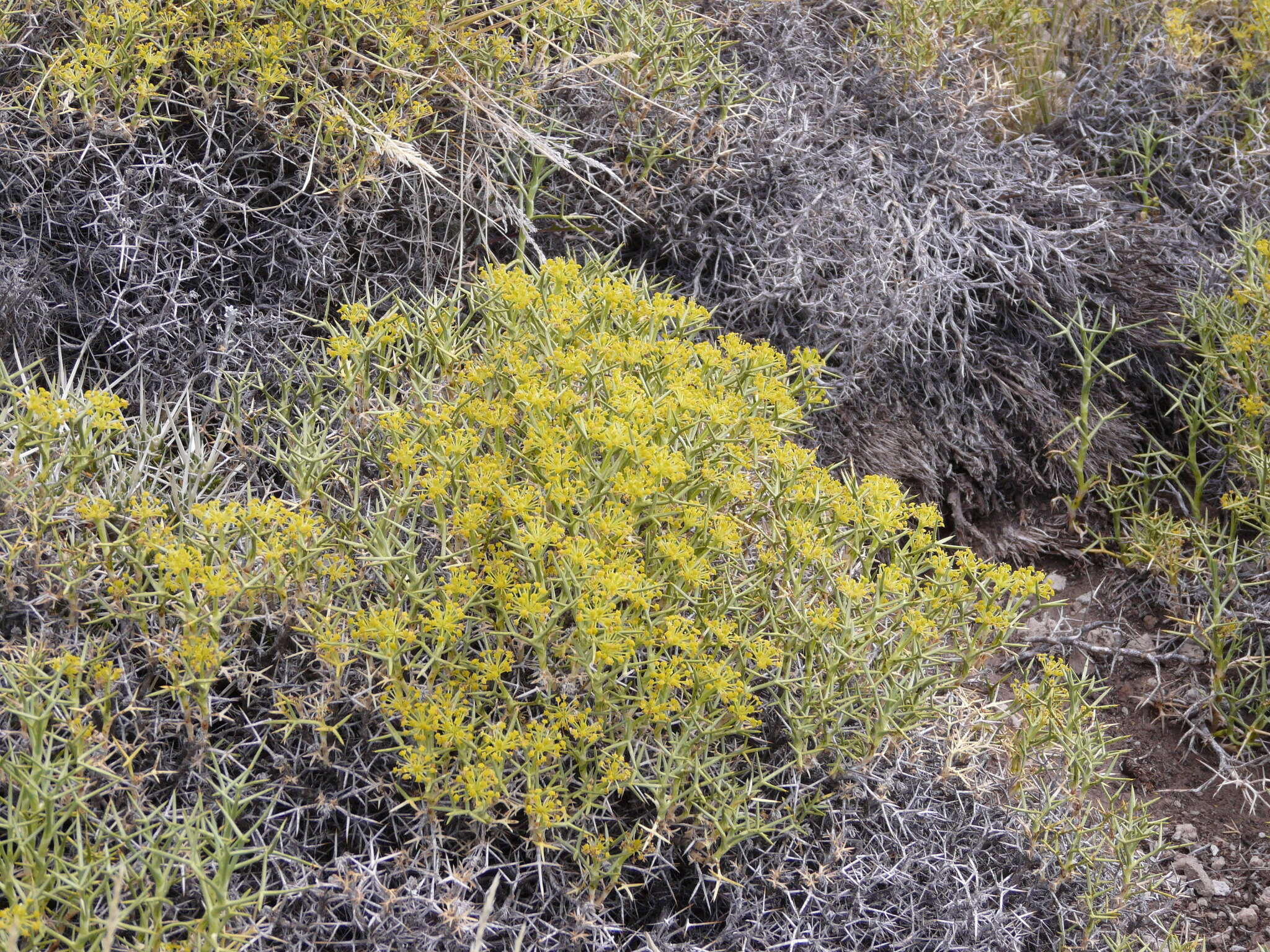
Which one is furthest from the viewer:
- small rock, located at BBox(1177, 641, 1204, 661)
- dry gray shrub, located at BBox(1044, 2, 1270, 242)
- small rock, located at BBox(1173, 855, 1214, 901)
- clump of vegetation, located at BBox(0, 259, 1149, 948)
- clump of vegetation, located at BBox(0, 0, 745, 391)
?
dry gray shrub, located at BBox(1044, 2, 1270, 242)

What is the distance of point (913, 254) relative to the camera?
3396mm

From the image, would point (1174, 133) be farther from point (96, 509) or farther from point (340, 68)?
point (96, 509)

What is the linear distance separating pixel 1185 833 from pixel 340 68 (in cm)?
278

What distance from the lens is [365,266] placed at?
9.37 feet

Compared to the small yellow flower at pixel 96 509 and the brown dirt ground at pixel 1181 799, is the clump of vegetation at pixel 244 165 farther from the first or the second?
the brown dirt ground at pixel 1181 799

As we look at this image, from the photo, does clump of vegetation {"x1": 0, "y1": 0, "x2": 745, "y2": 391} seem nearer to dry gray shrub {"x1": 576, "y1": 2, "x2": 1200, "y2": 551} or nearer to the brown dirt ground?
dry gray shrub {"x1": 576, "y1": 2, "x2": 1200, "y2": 551}

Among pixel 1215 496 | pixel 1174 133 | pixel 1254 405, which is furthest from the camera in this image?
pixel 1174 133

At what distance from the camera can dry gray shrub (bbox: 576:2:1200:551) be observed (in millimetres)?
3209

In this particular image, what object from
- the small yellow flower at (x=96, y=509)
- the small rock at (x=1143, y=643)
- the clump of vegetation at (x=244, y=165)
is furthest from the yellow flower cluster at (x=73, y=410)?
the small rock at (x=1143, y=643)

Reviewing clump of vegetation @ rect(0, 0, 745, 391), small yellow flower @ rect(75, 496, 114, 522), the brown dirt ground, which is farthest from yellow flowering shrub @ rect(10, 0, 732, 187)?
the brown dirt ground

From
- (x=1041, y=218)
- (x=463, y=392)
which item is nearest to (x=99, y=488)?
(x=463, y=392)

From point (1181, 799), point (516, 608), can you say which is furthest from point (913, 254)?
point (516, 608)

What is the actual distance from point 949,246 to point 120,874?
9.14ft

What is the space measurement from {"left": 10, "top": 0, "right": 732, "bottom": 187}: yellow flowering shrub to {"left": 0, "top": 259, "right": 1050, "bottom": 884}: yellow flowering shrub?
0.66 metres
